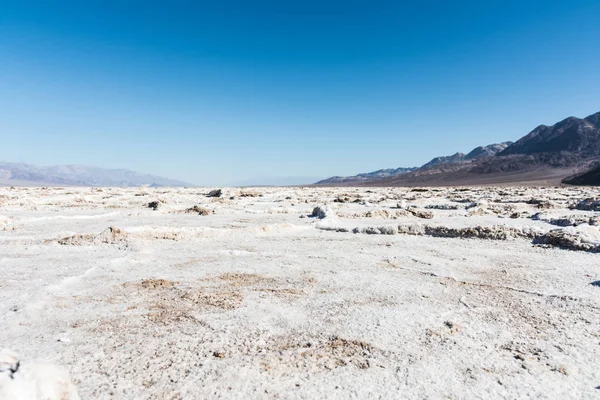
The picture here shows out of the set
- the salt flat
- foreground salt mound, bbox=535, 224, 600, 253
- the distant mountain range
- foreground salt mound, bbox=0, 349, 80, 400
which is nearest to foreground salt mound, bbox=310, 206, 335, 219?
the salt flat

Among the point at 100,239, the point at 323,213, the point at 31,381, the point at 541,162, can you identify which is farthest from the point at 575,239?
the point at 541,162

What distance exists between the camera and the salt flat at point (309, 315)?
3426 mm

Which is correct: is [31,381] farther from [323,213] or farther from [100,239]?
[323,213]

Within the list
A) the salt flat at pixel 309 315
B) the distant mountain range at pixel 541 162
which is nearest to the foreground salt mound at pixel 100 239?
the salt flat at pixel 309 315

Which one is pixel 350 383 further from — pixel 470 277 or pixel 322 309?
pixel 470 277

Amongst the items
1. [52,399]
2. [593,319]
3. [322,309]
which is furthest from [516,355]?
[52,399]

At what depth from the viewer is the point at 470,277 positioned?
265 inches

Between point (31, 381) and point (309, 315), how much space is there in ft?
10.2

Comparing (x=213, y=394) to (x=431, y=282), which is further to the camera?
(x=431, y=282)

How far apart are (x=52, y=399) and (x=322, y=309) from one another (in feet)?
10.8

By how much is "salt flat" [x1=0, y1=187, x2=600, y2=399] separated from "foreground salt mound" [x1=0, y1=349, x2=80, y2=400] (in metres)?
0.56

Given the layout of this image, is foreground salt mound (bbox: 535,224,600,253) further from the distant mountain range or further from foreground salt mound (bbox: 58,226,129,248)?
the distant mountain range

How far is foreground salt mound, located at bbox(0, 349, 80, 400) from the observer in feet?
8.04

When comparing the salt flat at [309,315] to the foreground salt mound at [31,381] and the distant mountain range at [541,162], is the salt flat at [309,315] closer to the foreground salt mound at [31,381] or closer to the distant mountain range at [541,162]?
the foreground salt mound at [31,381]
